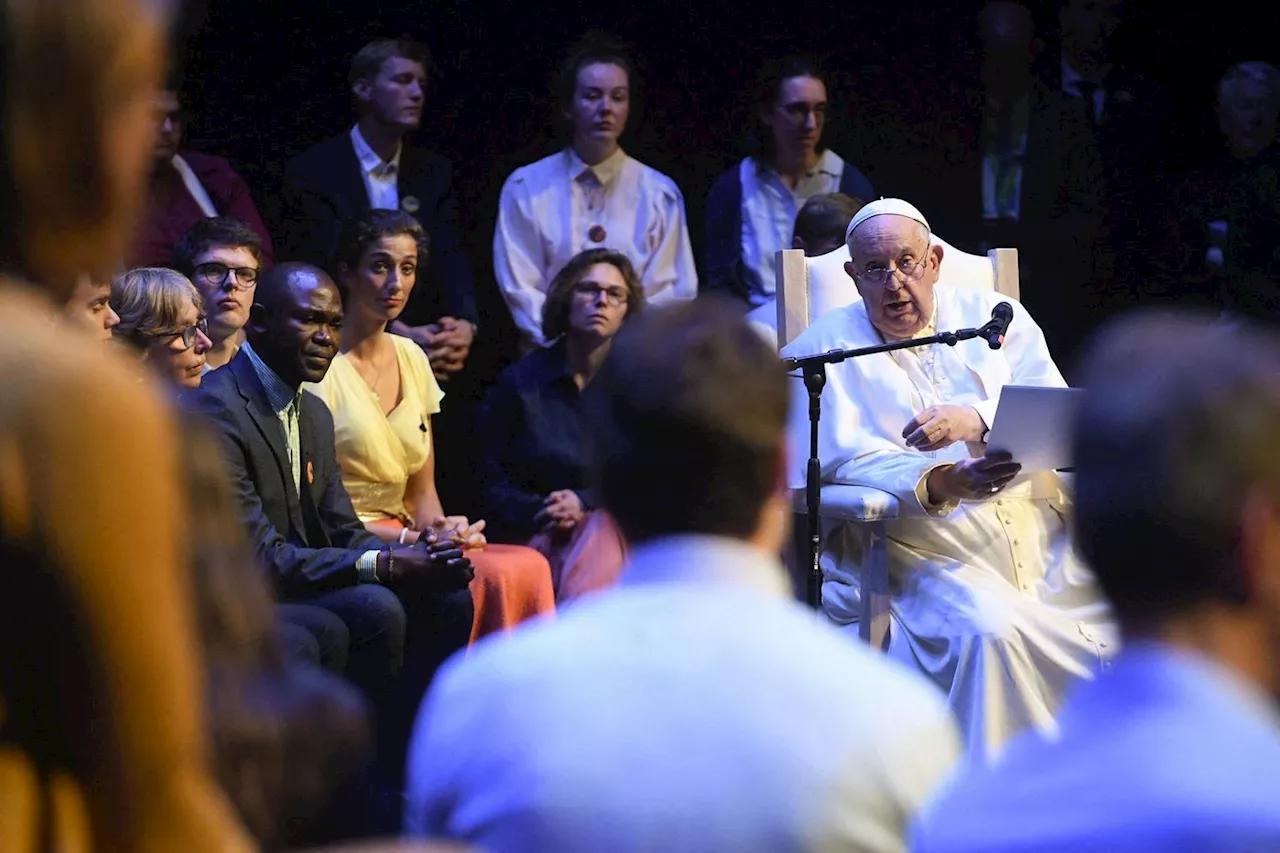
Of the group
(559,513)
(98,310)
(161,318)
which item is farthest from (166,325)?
(559,513)

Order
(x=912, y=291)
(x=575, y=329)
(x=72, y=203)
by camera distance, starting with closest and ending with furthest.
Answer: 1. (x=72, y=203)
2. (x=912, y=291)
3. (x=575, y=329)

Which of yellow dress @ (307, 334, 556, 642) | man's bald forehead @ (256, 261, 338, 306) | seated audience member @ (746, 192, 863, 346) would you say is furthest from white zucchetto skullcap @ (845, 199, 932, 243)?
man's bald forehead @ (256, 261, 338, 306)

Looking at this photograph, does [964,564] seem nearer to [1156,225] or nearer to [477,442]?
[477,442]

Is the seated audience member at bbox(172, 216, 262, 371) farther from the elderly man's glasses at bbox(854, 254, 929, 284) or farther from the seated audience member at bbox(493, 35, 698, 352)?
the elderly man's glasses at bbox(854, 254, 929, 284)

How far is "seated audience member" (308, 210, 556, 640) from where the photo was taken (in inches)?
183

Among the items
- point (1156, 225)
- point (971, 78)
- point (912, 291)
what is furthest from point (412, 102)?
point (1156, 225)

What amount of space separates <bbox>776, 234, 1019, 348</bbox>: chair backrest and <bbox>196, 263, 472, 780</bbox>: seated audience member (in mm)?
1374

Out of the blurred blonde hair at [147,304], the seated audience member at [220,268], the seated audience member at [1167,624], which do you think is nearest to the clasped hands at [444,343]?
the seated audience member at [220,268]

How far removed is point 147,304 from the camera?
13.5 feet

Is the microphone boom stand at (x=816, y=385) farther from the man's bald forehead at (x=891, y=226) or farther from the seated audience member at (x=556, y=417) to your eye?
the seated audience member at (x=556, y=417)

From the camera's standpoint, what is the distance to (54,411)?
38.3 inches

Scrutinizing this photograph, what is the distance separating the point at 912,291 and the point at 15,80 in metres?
3.85

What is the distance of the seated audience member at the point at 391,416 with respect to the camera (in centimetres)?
465

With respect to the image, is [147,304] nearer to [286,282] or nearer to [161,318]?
[161,318]
